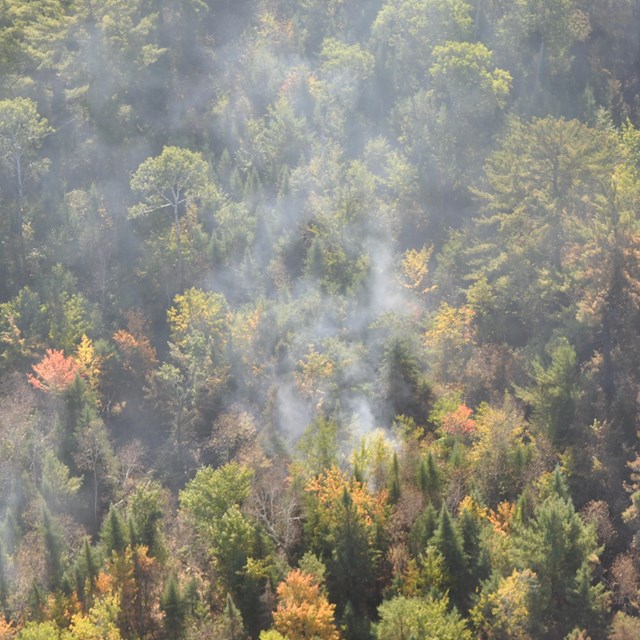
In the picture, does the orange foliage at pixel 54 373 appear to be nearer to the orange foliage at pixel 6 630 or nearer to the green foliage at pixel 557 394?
the orange foliage at pixel 6 630

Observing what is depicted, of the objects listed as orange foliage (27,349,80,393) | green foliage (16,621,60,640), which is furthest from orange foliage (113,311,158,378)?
green foliage (16,621,60,640)

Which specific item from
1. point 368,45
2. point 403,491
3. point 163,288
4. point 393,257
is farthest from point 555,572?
point 368,45

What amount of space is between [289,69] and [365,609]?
5205 centimetres

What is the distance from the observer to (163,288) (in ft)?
249

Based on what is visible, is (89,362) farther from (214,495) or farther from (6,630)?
(6,630)

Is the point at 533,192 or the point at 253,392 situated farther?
the point at 253,392

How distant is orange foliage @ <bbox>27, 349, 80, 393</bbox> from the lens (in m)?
68.1

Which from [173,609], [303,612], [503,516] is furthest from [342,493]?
[173,609]

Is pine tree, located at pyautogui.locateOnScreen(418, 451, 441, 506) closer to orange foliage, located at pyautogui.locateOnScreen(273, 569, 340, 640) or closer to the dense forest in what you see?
the dense forest

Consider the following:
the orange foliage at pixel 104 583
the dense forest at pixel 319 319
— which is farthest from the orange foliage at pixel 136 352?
the orange foliage at pixel 104 583

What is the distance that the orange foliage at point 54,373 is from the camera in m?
68.1

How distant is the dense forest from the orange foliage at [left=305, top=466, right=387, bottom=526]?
238 mm

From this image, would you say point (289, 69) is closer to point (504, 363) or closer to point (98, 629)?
point (504, 363)

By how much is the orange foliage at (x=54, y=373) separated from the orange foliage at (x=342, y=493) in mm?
22628
